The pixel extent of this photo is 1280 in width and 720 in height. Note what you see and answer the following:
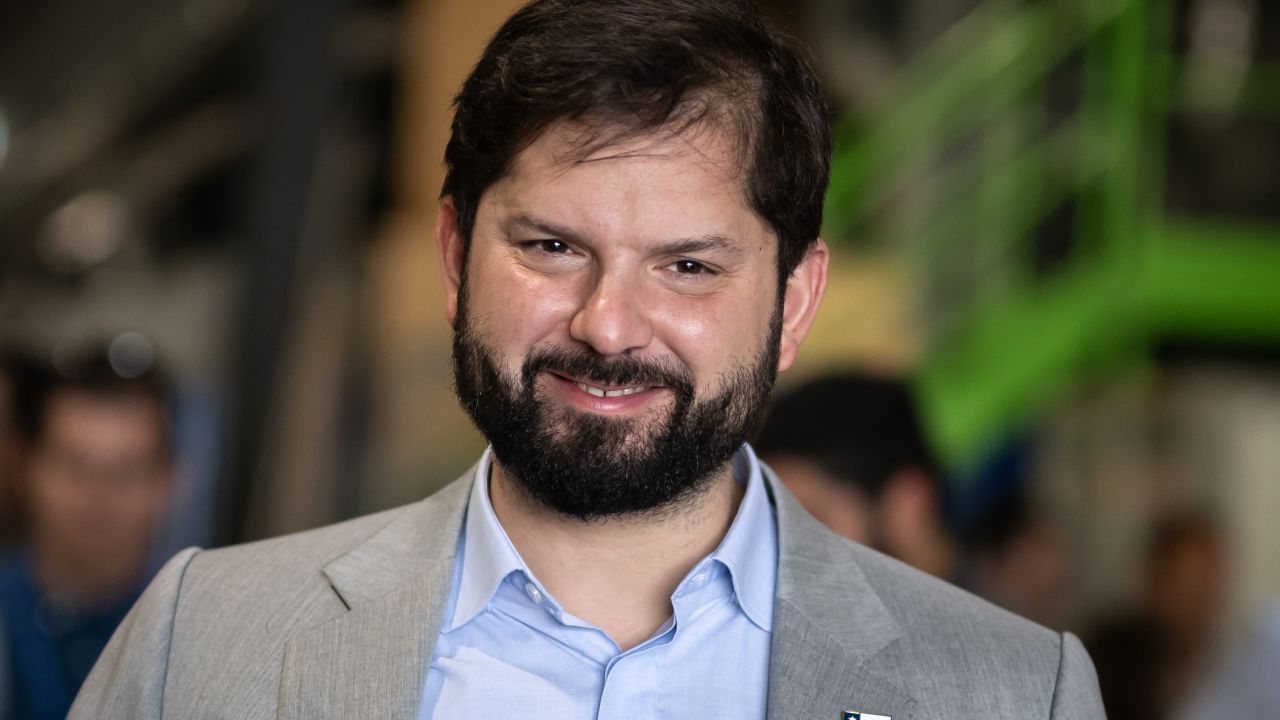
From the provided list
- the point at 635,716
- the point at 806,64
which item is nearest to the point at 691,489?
the point at 635,716

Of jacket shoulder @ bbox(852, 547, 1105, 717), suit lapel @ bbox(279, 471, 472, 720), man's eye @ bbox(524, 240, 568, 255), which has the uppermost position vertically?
man's eye @ bbox(524, 240, 568, 255)

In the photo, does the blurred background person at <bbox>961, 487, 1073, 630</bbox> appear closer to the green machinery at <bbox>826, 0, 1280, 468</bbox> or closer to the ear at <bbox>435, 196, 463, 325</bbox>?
the green machinery at <bbox>826, 0, 1280, 468</bbox>

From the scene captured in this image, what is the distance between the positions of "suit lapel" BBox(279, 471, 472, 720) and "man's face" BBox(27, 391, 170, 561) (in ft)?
6.90

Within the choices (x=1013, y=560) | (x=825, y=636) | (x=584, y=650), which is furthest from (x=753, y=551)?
(x=1013, y=560)

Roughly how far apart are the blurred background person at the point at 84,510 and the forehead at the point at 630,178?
224cm

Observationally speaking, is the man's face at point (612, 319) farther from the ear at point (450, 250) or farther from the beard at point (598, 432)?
the ear at point (450, 250)

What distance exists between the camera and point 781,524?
1904 millimetres

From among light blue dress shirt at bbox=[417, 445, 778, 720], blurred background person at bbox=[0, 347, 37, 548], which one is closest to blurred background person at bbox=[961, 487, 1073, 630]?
blurred background person at bbox=[0, 347, 37, 548]

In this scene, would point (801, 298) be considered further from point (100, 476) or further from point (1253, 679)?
point (100, 476)

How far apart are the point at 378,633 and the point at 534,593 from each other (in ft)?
0.61

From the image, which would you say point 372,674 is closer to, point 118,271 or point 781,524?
point 781,524

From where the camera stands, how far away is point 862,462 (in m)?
2.94

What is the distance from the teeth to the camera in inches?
67.1

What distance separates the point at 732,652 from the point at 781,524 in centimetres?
20
